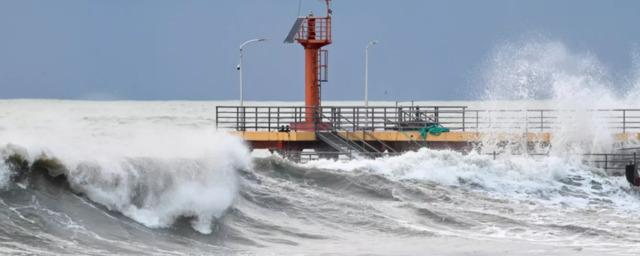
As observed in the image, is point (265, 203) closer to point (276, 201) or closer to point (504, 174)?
point (276, 201)

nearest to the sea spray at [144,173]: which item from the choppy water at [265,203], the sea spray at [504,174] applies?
the choppy water at [265,203]

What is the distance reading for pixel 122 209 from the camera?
21.7 m

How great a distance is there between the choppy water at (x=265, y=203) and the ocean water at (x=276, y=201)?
1.4 inches

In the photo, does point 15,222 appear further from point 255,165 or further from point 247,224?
point 255,165

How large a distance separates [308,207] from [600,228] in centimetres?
547

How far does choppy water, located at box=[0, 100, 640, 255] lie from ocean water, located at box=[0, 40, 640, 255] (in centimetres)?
3

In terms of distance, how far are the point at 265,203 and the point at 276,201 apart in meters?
0.41

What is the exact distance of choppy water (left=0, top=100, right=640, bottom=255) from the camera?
20.8 meters

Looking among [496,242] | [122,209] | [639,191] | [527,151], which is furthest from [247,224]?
[527,151]

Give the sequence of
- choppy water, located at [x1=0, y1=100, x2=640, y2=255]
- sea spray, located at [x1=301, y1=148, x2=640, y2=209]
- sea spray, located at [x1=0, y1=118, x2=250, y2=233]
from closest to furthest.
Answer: choppy water, located at [x1=0, y1=100, x2=640, y2=255] < sea spray, located at [x1=0, y1=118, x2=250, y2=233] < sea spray, located at [x1=301, y1=148, x2=640, y2=209]

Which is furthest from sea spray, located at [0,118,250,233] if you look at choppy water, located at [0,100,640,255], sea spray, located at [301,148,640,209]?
sea spray, located at [301,148,640,209]

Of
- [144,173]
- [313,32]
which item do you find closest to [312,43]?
[313,32]

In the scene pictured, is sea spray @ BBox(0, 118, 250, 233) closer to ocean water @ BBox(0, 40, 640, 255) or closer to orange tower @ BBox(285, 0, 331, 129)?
ocean water @ BBox(0, 40, 640, 255)

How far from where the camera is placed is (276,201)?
27062 mm
